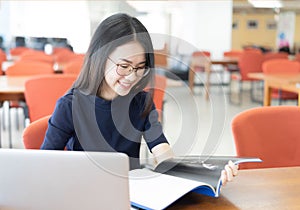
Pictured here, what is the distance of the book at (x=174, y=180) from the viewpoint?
38.3 inches

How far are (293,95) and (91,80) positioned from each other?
3.51 m

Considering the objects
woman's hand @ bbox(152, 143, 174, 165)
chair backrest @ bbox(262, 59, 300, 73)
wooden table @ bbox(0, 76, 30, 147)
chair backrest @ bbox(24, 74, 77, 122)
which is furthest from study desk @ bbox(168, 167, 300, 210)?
chair backrest @ bbox(262, 59, 300, 73)

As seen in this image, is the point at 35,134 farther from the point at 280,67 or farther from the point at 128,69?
the point at 280,67

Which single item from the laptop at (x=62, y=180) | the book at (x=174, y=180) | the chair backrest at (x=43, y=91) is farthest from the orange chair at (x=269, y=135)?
the chair backrest at (x=43, y=91)

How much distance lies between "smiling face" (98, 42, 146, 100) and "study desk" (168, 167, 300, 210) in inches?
14.6

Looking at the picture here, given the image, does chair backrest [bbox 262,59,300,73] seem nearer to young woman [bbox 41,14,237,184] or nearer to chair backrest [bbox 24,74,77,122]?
chair backrest [bbox 24,74,77,122]

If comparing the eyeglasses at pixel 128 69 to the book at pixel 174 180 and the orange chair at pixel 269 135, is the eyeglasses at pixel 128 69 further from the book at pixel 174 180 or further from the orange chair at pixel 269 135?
the orange chair at pixel 269 135

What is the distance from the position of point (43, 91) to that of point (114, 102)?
1.44m

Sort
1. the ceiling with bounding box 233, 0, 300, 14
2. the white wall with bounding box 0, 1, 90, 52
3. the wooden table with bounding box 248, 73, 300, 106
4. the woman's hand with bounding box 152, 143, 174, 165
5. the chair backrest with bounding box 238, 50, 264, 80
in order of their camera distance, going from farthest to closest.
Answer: the ceiling with bounding box 233, 0, 300, 14 < the white wall with bounding box 0, 1, 90, 52 < the chair backrest with bounding box 238, 50, 264, 80 < the wooden table with bounding box 248, 73, 300, 106 < the woman's hand with bounding box 152, 143, 174, 165

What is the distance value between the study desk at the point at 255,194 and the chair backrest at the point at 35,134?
22.3 inches

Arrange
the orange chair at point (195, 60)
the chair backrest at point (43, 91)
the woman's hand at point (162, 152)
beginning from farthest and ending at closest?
1. the chair backrest at point (43, 91)
2. the orange chair at point (195, 60)
3. the woman's hand at point (162, 152)

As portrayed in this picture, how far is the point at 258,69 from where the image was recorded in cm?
597

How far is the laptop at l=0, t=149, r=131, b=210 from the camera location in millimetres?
722

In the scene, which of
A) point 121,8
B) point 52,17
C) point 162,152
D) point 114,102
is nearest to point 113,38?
point 114,102
